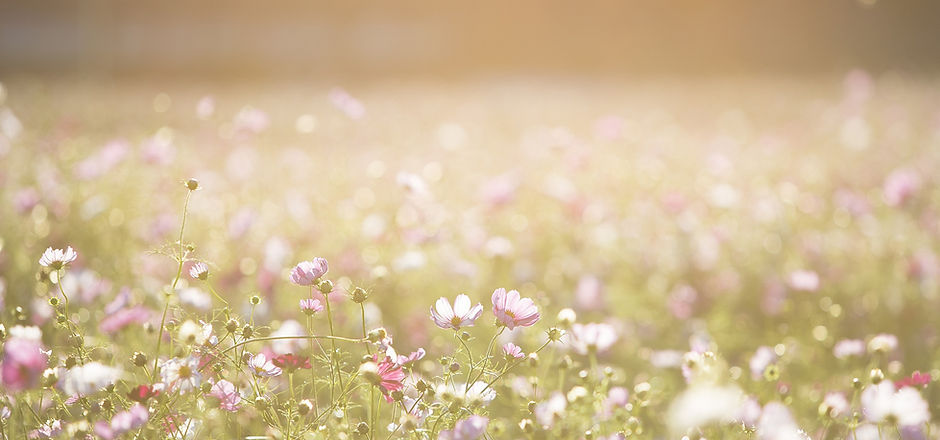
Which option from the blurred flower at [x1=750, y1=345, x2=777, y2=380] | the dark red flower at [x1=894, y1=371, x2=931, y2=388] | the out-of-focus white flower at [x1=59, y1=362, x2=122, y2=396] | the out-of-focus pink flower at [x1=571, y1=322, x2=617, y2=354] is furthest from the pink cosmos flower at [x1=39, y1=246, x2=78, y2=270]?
the dark red flower at [x1=894, y1=371, x2=931, y2=388]

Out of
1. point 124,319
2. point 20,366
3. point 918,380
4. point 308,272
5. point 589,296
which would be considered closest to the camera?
point 20,366

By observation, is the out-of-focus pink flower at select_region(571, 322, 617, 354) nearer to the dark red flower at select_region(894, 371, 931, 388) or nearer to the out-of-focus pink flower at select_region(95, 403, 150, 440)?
the dark red flower at select_region(894, 371, 931, 388)

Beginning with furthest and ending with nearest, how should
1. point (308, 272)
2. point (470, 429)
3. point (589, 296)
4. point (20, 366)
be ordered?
point (589, 296), point (308, 272), point (470, 429), point (20, 366)

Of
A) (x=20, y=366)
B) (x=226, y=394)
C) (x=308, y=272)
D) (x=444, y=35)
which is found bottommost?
(x=20, y=366)

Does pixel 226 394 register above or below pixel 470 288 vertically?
below

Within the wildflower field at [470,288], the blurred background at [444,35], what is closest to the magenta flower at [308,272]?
the wildflower field at [470,288]

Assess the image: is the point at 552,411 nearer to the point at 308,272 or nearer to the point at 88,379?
the point at 308,272

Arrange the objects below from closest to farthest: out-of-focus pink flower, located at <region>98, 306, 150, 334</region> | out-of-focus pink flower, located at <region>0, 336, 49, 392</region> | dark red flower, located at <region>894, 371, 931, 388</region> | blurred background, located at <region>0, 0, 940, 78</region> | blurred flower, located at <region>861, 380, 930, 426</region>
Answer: out-of-focus pink flower, located at <region>0, 336, 49, 392</region> → blurred flower, located at <region>861, 380, 930, 426</region> → dark red flower, located at <region>894, 371, 931, 388</region> → out-of-focus pink flower, located at <region>98, 306, 150, 334</region> → blurred background, located at <region>0, 0, 940, 78</region>

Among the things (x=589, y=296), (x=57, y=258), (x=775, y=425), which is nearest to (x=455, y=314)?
(x=775, y=425)
